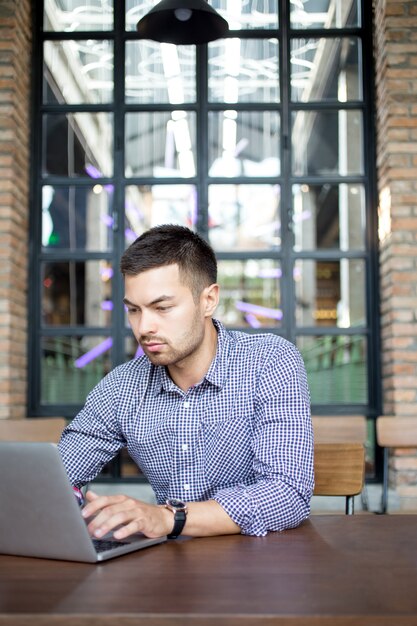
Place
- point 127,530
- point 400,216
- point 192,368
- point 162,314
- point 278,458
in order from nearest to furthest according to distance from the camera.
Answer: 1. point 127,530
2. point 278,458
3. point 162,314
4. point 192,368
5. point 400,216

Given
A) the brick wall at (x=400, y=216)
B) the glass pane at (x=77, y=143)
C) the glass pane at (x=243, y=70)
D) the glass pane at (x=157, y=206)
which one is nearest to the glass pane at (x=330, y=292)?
the brick wall at (x=400, y=216)

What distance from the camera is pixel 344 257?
480 centimetres

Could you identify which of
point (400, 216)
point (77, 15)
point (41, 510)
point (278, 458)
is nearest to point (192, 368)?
Result: point (278, 458)

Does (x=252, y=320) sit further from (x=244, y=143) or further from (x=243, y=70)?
(x=243, y=70)

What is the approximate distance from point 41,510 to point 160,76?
4069mm

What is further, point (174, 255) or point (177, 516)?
point (174, 255)

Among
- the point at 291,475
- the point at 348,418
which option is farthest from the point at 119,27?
the point at 291,475

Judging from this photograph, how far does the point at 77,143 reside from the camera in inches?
193

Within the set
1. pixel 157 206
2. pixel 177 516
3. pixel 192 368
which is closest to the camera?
pixel 177 516

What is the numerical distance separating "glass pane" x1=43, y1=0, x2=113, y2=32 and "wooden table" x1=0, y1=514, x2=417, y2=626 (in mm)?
4198

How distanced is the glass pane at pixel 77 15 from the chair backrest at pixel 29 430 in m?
2.65

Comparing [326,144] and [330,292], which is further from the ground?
[326,144]

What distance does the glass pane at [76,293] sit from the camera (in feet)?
15.9

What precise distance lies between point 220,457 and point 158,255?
49 centimetres
